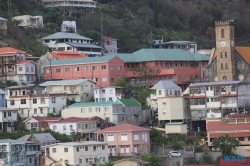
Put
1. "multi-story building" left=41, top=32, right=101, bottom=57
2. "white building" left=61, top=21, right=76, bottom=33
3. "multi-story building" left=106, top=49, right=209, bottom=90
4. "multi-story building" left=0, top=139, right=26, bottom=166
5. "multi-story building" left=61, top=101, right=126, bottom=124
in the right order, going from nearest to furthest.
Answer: "multi-story building" left=0, top=139, right=26, bottom=166 → "multi-story building" left=61, top=101, right=126, bottom=124 → "multi-story building" left=106, top=49, right=209, bottom=90 → "multi-story building" left=41, top=32, right=101, bottom=57 → "white building" left=61, top=21, right=76, bottom=33

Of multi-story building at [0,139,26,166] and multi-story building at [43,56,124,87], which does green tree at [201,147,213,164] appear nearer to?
multi-story building at [0,139,26,166]

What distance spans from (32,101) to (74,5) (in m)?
38.6

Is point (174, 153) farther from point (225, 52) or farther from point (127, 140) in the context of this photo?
point (225, 52)

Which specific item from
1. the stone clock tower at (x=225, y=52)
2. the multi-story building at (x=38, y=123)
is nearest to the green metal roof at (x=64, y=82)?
the multi-story building at (x=38, y=123)

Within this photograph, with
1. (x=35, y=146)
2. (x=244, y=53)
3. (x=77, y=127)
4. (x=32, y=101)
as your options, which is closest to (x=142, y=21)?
(x=244, y=53)

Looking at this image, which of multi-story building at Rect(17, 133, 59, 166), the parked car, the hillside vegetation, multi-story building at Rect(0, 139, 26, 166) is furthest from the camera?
the hillside vegetation

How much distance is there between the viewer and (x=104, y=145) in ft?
238

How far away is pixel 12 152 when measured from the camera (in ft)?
235

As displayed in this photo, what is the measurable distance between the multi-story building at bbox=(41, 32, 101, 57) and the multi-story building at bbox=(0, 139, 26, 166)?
29.6m

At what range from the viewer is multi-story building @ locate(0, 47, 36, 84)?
90.4 m

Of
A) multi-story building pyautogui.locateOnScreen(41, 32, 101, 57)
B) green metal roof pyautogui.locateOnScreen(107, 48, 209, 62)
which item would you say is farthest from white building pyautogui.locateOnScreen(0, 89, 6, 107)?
multi-story building pyautogui.locateOnScreen(41, 32, 101, 57)

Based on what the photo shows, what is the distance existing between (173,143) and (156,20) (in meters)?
53.5

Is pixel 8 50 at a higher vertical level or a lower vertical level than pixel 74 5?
lower

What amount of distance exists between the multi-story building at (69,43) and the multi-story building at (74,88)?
1350 cm
